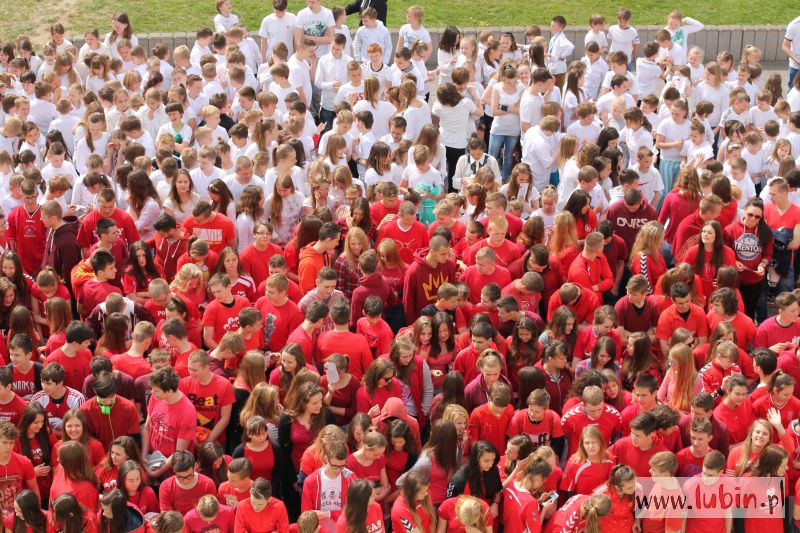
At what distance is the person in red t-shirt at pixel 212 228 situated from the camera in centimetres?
1148

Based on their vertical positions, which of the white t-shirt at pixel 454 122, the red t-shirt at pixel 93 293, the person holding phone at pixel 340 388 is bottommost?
the person holding phone at pixel 340 388

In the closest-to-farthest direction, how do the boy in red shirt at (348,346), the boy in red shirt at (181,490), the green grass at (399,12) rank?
the boy in red shirt at (181,490)
the boy in red shirt at (348,346)
the green grass at (399,12)

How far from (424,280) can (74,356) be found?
3.06m

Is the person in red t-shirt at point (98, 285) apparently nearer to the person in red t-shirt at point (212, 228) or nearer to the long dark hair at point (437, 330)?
the person in red t-shirt at point (212, 228)

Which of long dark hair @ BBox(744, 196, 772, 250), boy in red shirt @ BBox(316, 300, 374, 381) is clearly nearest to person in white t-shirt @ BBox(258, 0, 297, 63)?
long dark hair @ BBox(744, 196, 772, 250)

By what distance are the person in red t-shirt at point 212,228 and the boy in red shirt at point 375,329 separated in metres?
2.00

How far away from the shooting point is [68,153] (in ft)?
46.3

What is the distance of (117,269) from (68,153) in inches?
136

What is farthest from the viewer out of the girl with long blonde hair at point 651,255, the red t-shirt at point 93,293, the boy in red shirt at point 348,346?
the girl with long blonde hair at point 651,255

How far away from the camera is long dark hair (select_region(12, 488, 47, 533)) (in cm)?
823

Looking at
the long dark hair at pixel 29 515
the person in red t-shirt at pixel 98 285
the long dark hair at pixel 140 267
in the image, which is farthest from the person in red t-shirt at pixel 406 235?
the long dark hair at pixel 29 515

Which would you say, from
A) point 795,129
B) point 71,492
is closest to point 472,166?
point 795,129

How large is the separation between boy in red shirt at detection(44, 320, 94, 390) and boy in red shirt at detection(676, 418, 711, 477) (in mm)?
4618

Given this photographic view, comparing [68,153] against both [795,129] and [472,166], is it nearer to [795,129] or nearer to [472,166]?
[472,166]
